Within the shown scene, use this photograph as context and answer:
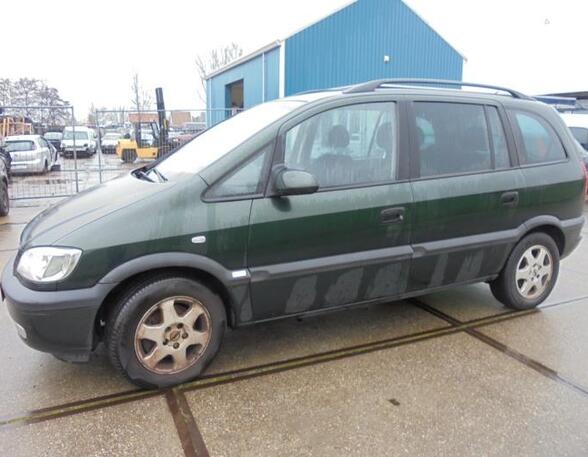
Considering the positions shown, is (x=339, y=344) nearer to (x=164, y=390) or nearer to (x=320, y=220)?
(x=320, y=220)

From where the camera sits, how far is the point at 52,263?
8.88 ft

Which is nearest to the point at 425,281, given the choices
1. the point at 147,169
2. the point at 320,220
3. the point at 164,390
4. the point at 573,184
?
the point at 320,220

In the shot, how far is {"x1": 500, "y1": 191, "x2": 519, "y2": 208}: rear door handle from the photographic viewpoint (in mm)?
3910

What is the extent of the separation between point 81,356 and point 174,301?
60cm

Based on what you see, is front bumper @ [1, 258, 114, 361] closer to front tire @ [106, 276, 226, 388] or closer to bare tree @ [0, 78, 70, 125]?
front tire @ [106, 276, 226, 388]

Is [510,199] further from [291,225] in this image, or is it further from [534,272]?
[291,225]

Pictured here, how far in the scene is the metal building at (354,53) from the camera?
18.2m

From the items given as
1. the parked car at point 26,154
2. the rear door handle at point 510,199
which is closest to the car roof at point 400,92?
the rear door handle at point 510,199

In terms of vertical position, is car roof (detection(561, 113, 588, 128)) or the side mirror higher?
car roof (detection(561, 113, 588, 128))

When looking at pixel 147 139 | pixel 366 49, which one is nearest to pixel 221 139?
pixel 366 49

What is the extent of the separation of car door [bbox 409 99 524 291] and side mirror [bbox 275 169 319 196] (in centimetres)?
91

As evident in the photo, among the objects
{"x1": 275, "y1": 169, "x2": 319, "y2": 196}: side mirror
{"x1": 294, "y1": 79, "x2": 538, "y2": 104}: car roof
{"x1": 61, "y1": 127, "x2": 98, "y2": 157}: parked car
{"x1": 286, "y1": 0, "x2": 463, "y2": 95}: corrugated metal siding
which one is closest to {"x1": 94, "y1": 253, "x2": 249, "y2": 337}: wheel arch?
{"x1": 275, "y1": 169, "x2": 319, "y2": 196}: side mirror

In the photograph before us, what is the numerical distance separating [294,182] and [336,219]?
0.43 m

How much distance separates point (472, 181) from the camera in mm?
3773
